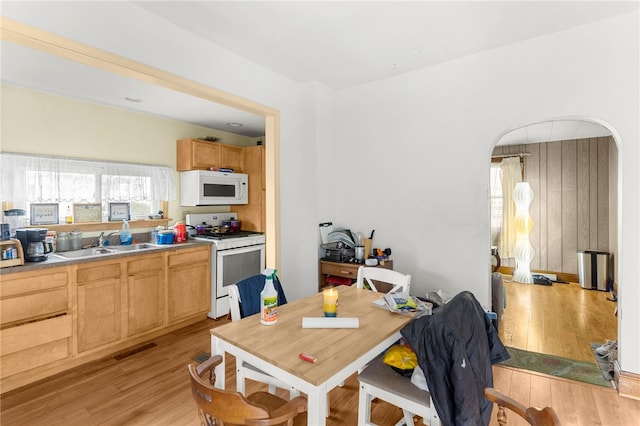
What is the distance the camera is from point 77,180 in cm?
340

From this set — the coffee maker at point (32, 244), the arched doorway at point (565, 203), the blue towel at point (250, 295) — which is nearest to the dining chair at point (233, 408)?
the blue towel at point (250, 295)

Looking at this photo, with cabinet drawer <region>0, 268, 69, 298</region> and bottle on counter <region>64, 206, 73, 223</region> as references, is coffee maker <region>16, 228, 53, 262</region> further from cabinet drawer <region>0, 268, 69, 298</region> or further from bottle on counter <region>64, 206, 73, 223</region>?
bottle on counter <region>64, 206, 73, 223</region>

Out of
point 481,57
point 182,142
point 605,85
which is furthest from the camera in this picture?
point 182,142

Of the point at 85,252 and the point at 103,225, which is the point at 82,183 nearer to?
the point at 103,225

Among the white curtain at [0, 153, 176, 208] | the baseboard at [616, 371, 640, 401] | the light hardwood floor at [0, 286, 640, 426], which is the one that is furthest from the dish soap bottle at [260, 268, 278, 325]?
the white curtain at [0, 153, 176, 208]

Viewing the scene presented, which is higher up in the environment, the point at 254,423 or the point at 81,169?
the point at 81,169

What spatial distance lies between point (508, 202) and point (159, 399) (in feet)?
20.6

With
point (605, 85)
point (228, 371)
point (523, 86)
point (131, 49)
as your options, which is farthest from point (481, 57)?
point (228, 371)

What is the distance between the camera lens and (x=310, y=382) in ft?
3.81

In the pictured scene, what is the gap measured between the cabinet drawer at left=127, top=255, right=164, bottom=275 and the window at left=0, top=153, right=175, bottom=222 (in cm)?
94

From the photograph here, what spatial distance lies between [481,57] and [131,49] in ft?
9.14

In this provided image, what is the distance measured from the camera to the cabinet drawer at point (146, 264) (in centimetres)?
303

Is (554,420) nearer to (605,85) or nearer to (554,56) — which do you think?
(605,85)

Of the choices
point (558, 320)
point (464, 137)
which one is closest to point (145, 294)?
point (464, 137)
